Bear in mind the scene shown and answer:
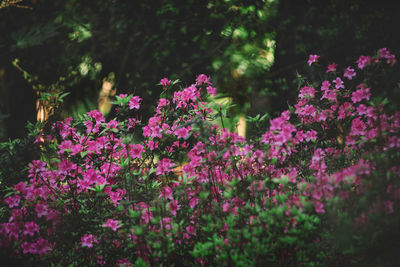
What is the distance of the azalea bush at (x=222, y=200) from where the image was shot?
6.68 feet

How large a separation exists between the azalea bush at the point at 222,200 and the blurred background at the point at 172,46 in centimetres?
146

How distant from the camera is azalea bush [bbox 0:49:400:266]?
204 cm

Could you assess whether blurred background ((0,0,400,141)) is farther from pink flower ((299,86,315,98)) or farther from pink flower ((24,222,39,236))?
pink flower ((24,222,39,236))

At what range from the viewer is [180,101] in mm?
3135

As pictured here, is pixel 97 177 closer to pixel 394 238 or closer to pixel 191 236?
pixel 191 236

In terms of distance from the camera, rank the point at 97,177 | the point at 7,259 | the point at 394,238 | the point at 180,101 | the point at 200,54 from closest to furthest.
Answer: the point at 394,238 < the point at 7,259 < the point at 97,177 < the point at 180,101 < the point at 200,54

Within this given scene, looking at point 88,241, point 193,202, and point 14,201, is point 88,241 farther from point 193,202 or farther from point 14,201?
point 193,202

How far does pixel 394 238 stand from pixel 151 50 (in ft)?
12.1

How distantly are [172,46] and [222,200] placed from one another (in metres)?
2.74

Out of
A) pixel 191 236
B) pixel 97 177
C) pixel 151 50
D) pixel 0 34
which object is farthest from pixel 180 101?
pixel 0 34

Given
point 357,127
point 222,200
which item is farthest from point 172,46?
point 357,127

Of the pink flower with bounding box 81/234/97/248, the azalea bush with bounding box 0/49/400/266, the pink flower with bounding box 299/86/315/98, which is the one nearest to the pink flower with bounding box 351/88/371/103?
the azalea bush with bounding box 0/49/400/266

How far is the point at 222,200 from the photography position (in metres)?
2.51

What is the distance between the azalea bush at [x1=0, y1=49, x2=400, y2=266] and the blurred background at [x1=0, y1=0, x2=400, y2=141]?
146 cm
